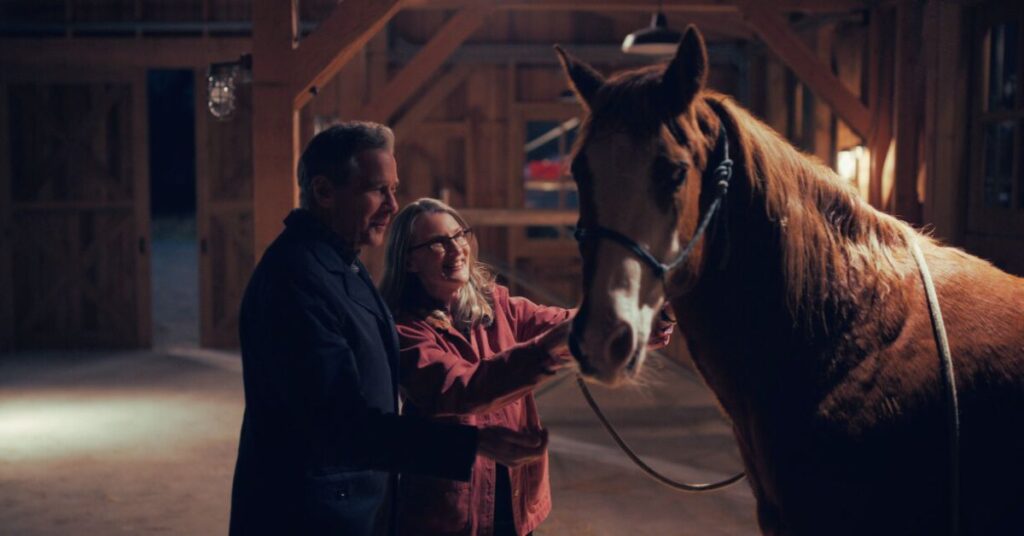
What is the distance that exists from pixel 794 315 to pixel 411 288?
0.95 m

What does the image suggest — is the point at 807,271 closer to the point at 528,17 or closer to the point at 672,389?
the point at 672,389

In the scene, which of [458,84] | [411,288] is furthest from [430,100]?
[411,288]

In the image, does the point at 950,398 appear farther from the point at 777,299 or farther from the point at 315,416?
the point at 315,416

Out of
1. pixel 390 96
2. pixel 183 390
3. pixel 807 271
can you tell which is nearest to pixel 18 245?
pixel 183 390

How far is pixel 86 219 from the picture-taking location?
1002 centimetres

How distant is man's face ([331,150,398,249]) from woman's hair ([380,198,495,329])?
346 millimetres

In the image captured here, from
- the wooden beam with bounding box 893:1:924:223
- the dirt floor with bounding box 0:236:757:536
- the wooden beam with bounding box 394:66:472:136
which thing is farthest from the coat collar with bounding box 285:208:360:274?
the wooden beam with bounding box 394:66:472:136

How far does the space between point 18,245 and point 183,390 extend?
3.06 m

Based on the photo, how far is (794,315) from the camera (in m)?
1.87

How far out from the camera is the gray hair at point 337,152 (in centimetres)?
200

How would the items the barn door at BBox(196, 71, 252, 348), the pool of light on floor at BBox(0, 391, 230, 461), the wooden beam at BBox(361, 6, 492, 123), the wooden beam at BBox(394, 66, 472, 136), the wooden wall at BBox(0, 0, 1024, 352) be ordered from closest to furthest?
the pool of light on floor at BBox(0, 391, 230, 461), the wooden beam at BBox(361, 6, 492, 123), the wooden wall at BBox(0, 0, 1024, 352), the barn door at BBox(196, 71, 252, 348), the wooden beam at BBox(394, 66, 472, 136)

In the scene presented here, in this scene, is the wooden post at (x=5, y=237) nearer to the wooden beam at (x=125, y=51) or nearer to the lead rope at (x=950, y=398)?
the wooden beam at (x=125, y=51)

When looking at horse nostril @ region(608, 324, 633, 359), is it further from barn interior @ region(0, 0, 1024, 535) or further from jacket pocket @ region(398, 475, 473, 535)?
barn interior @ region(0, 0, 1024, 535)

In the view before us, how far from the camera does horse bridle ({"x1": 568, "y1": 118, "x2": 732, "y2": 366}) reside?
5.51ft
